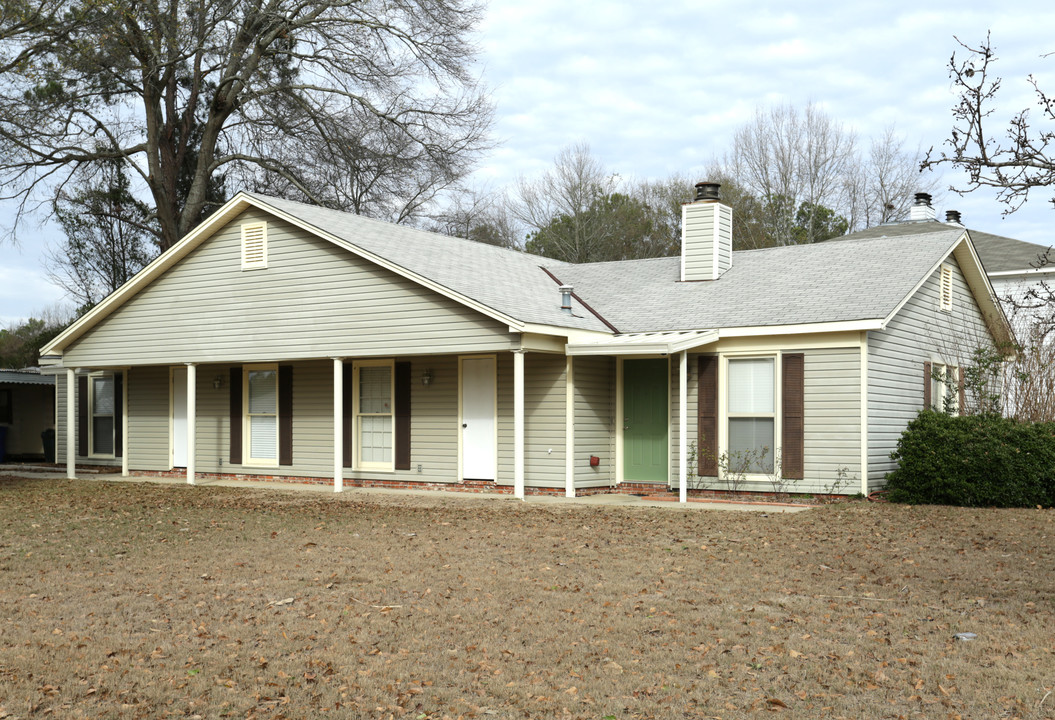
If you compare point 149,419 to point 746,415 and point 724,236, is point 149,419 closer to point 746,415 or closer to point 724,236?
point 724,236

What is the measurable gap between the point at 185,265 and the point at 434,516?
27.6ft

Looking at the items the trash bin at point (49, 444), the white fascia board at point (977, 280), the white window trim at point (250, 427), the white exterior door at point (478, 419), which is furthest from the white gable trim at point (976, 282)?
the trash bin at point (49, 444)

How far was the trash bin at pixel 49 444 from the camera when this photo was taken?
26.7 m

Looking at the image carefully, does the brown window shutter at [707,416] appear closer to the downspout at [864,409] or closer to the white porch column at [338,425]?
the downspout at [864,409]

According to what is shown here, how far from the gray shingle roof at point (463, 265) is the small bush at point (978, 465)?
5235 millimetres

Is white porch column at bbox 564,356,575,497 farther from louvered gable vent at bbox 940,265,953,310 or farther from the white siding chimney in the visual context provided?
louvered gable vent at bbox 940,265,953,310

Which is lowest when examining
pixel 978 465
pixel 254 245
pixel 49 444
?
pixel 49 444

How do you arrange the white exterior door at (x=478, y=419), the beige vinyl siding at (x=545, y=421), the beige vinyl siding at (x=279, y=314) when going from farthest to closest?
1. the white exterior door at (x=478, y=419)
2. the beige vinyl siding at (x=545, y=421)
3. the beige vinyl siding at (x=279, y=314)

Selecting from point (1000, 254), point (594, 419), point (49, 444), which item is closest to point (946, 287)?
point (594, 419)

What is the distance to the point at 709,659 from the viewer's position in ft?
Result: 20.9

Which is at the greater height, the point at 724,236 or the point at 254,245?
the point at 724,236

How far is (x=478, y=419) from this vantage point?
16.9 m

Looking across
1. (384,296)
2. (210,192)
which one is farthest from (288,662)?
(210,192)

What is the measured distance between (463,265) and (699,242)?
4.22 meters
